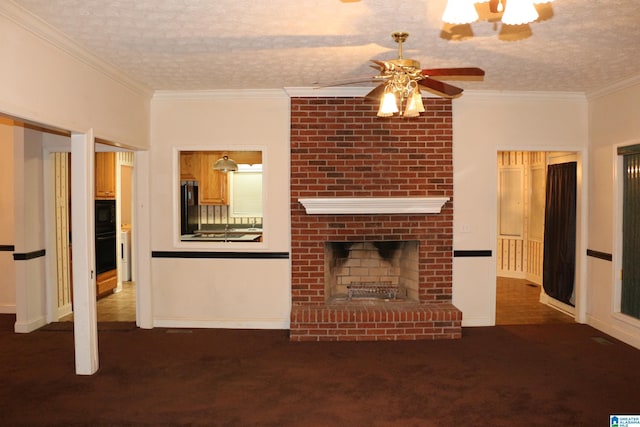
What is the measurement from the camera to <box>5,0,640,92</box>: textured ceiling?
8.54 feet

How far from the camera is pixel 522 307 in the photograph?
552cm

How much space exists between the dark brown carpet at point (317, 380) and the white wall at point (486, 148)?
1.72 ft

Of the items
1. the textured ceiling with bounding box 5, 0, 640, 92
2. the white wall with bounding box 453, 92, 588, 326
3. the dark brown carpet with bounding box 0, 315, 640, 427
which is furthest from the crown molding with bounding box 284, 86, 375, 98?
the dark brown carpet with bounding box 0, 315, 640, 427

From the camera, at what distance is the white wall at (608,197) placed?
411cm

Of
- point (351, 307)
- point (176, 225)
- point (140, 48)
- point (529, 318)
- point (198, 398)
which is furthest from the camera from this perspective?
point (529, 318)

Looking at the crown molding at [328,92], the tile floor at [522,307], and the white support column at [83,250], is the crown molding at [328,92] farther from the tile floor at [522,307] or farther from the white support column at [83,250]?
the tile floor at [522,307]

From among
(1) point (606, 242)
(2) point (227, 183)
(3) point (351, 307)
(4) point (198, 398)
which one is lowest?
(4) point (198, 398)

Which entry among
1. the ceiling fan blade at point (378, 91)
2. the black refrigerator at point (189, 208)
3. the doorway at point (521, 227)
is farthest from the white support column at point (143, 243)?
the doorway at point (521, 227)

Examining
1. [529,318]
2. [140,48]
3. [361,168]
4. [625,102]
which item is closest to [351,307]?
[361,168]

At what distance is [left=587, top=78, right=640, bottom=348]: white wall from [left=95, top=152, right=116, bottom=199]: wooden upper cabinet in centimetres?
587

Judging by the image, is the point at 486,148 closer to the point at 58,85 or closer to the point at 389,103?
the point at 389,103

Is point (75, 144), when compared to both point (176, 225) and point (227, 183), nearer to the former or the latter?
point (176, 225)

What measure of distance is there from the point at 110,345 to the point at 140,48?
2659 mm

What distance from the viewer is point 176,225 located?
15.5 feet
